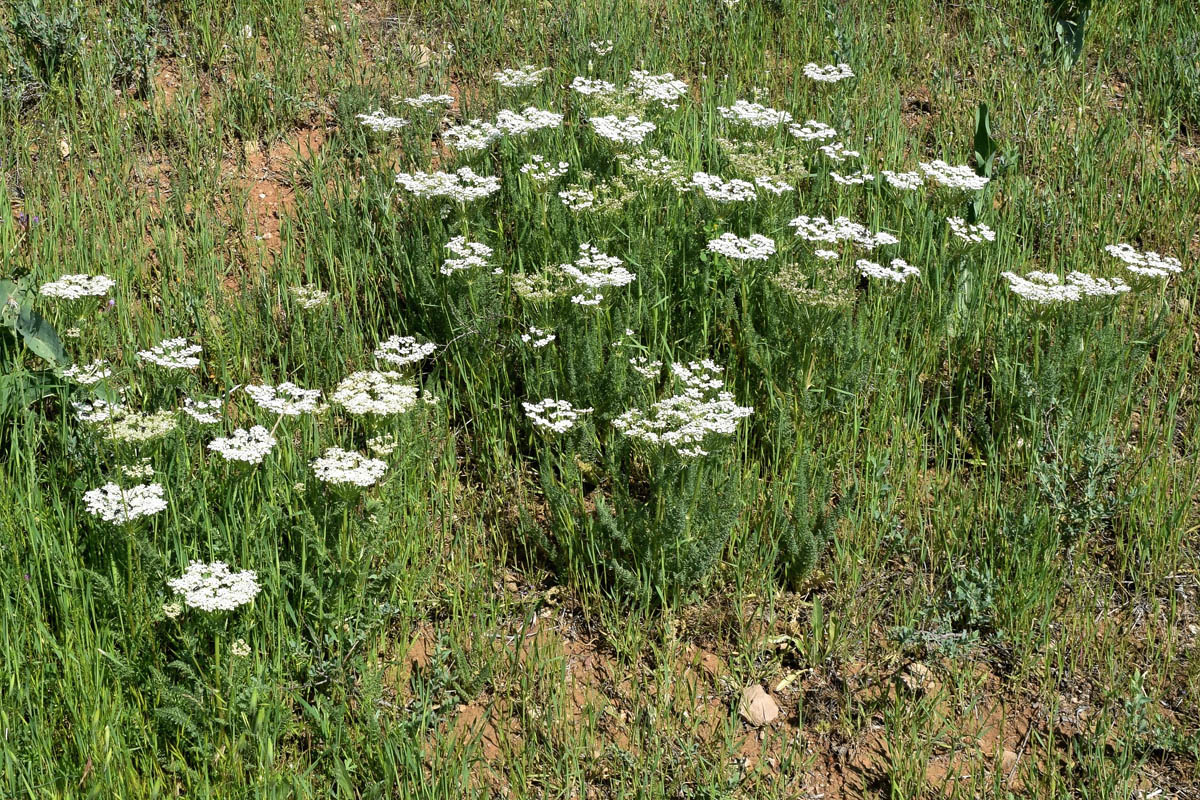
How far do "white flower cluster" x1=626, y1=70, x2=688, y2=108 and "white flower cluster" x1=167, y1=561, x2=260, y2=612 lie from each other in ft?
11.6

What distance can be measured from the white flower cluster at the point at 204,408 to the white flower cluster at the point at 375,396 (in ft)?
A: 1.45

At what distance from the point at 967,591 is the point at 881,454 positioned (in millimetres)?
688

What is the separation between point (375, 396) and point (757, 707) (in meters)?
1.73

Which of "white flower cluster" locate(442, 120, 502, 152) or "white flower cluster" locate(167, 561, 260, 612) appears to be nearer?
"white flower cluster" locate(167, 561, 260, 612)

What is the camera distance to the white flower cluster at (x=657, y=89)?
5.52m

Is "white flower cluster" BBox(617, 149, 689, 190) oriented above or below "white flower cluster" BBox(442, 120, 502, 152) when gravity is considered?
below

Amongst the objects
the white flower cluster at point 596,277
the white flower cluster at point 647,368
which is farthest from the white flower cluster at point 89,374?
the white flower cluster at point 647,368

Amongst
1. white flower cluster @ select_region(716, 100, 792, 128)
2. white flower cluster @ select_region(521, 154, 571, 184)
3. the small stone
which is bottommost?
the small stone

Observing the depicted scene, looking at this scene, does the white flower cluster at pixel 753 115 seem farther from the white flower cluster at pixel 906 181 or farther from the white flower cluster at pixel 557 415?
the white flower cluster at pixel 557 415

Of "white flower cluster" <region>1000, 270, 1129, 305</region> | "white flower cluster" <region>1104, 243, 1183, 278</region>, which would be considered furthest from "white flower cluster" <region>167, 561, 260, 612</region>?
"white flower cluster" <region>1104, 243, 1183, 278</region>

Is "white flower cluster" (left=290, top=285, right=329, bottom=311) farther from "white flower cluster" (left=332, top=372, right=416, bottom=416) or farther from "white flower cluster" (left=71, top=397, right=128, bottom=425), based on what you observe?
"white flower cluster" (left=71, top=397, right=128, bottom=425)

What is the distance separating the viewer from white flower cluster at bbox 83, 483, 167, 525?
2.92m

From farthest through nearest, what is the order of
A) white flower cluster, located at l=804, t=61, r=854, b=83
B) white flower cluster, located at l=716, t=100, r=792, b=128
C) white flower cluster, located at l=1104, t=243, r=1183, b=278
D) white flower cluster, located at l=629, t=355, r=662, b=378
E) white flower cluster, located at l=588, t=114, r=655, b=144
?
white flower cluster, located at l=804, t=61, r=854, b=83, white flower cluster, located at l=716, t=100, r=792, b=128, white flower cluster, located at l=588, t=114, r=655, b=144, white flower cluster, located at l=1104, t=243, r=1183, b=278, white flower cluster, located at l=629, t=355, r=662, b=378

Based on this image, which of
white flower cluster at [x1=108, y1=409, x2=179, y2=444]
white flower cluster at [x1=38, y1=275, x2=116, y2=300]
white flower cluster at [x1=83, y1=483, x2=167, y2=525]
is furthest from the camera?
white flower cluster at [x1=38, y1=275, x2=116, y2=300]
